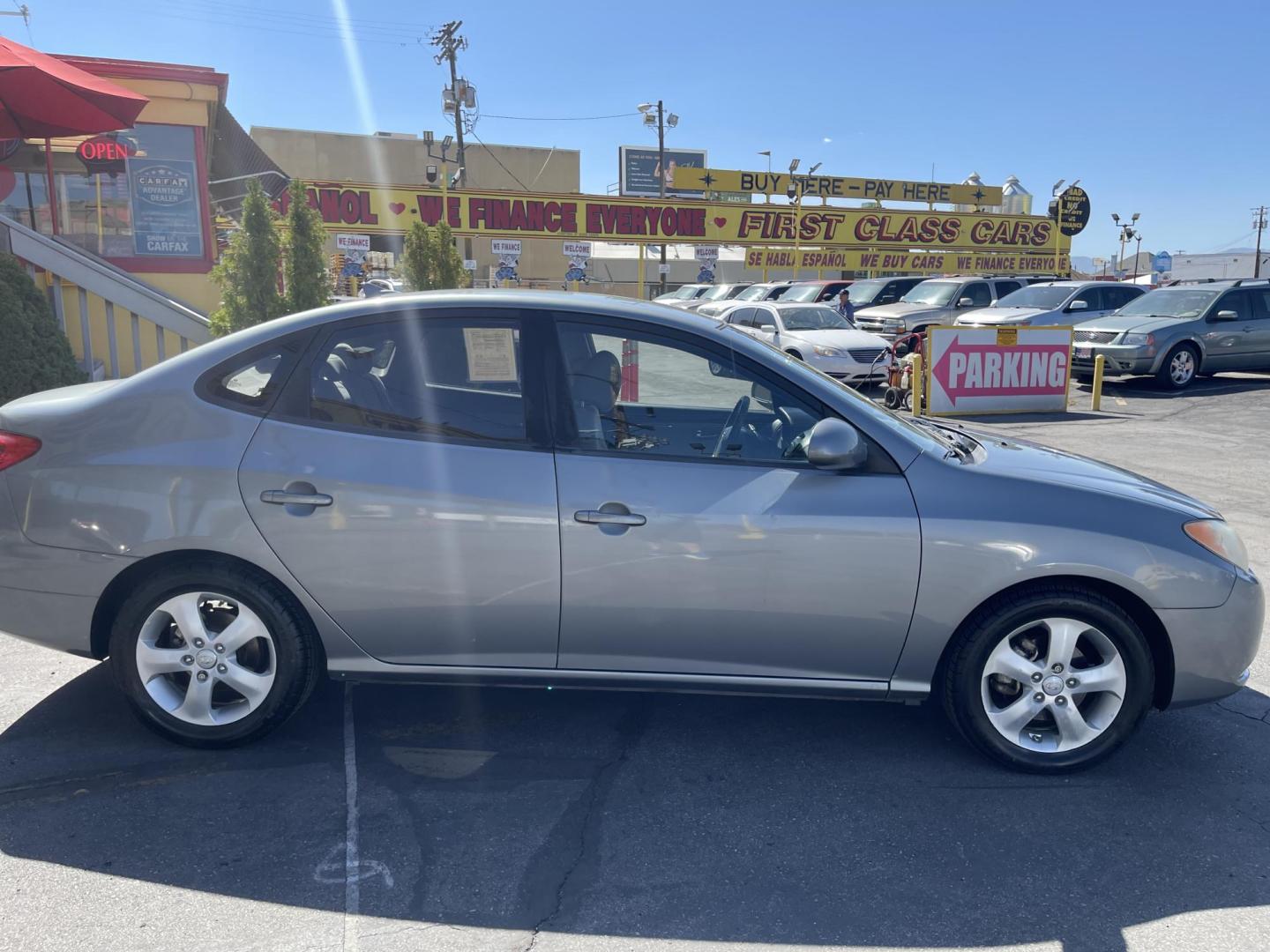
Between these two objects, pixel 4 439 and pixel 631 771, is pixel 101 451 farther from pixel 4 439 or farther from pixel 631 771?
pixel 631 771

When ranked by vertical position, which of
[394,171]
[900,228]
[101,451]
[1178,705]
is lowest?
[1178,705]

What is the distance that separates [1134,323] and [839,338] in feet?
15.6

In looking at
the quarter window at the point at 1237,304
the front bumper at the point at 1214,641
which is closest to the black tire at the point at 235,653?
the front bumper at the point at 1214,641

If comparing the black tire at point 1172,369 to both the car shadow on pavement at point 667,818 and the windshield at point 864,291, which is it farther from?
the car shadow on pavement at point 667,818

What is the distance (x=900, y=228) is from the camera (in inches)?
1341

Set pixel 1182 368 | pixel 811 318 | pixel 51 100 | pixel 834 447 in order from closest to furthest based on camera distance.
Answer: pixel 834 447 → pixel 51 100 → pixel 1182 368 → pixel 811 318

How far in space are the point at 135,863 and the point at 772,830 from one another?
200 cm

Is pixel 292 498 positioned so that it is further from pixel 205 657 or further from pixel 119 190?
pixel 119 190

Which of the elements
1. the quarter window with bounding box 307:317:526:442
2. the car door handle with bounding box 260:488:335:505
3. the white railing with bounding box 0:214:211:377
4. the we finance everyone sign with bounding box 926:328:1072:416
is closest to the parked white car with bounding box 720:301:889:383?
the we finance everyone sign with bounding box 926:328:1072:416

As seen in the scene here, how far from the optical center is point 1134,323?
1575cm

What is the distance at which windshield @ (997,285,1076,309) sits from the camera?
61.1 feet

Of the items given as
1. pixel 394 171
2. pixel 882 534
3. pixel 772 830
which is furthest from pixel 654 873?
pixel 394 171

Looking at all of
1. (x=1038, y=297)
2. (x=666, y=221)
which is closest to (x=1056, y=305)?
(x=1038, y=297)

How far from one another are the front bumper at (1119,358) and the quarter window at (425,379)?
13.5 metres
